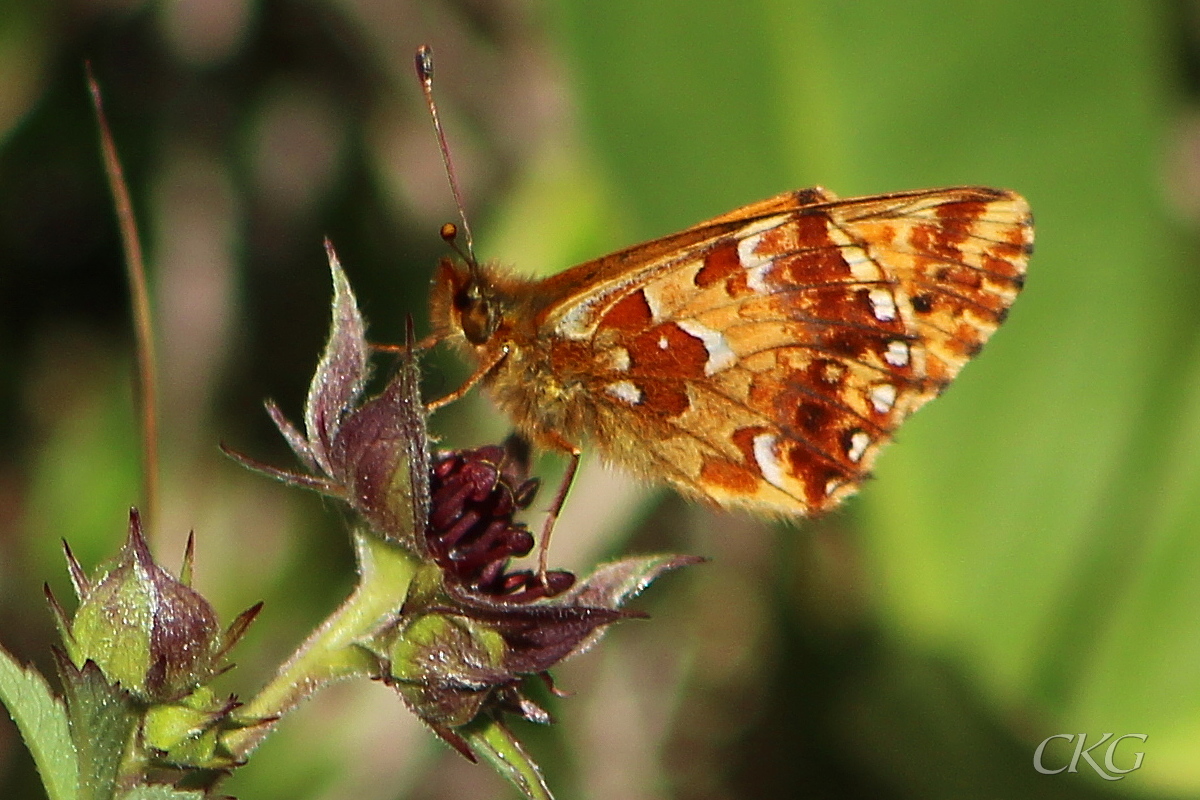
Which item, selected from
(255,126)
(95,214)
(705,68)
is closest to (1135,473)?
(705,68)

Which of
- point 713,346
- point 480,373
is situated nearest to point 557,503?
point 480,373

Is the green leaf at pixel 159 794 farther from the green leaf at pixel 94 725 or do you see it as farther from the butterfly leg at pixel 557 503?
the butterfly leg at pixel 557 503

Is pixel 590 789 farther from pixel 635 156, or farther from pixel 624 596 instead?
pixel 624 596

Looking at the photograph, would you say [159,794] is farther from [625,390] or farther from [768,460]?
[768,460]

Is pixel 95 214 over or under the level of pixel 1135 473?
under

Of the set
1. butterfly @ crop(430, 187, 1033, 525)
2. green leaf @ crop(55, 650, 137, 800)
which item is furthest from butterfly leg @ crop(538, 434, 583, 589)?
green leaf @ crop(55, 650, 137, 800)

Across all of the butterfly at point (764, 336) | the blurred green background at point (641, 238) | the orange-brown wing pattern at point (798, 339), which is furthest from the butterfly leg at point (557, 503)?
the blurred green background at point (641, 238)

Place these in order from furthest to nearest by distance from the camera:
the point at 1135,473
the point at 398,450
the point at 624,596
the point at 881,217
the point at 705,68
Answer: the point at 1135,473
the point at 705,68
the point at 881,217
the point at 624,596
the point at 398,450
